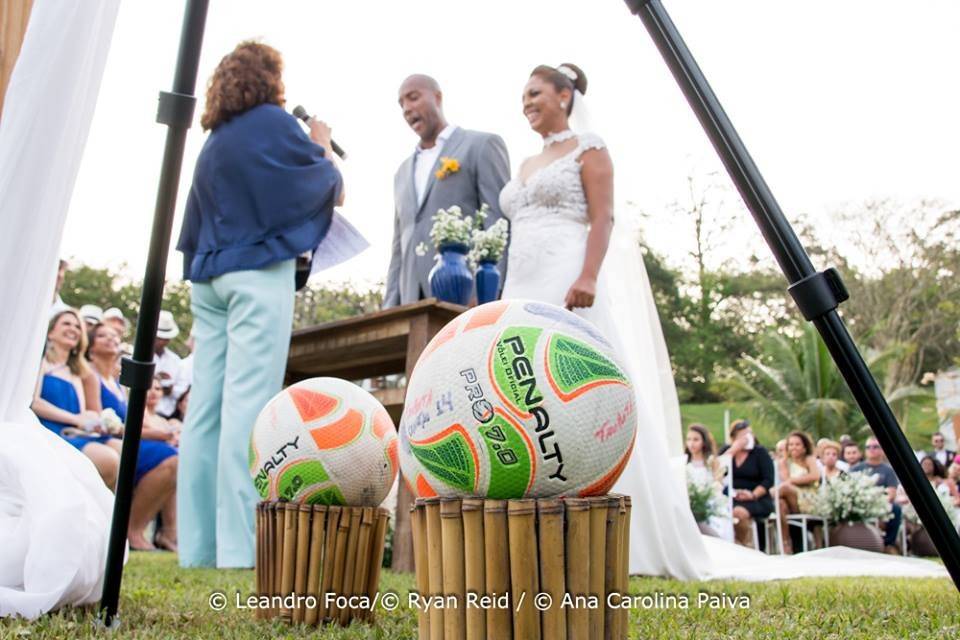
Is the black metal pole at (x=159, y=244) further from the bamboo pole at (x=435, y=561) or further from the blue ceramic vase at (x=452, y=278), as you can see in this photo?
the blue ceramic vase at (x=452, y=278)

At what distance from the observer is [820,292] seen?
1.33m

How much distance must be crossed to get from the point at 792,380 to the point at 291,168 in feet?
75.9

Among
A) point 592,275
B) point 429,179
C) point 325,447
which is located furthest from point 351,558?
point 429,179

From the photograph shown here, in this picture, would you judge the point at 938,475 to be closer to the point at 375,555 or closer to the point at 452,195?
the point at 452,195

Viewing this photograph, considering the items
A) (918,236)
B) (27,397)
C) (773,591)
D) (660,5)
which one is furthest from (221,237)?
(918,236)

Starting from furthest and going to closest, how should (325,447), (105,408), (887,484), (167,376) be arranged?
1. (887,484)
2. (167,376)
3. (105,408)
4. (325,447)

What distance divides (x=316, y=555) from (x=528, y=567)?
0.94 meters

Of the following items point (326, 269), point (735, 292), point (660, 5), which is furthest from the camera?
point (735, 292)

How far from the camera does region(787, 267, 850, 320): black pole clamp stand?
1.33 metres

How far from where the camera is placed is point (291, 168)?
4586 millimetres

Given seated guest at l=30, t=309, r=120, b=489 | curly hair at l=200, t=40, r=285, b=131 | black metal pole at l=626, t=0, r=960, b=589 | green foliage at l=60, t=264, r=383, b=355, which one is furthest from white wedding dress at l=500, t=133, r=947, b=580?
green foliage at l=60, t=264, r=383, b=355

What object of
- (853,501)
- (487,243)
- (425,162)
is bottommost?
(853,501)

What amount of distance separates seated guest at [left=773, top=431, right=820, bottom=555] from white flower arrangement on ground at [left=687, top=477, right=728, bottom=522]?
2804mm

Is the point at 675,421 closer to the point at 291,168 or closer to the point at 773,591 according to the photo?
the point at 773,591
